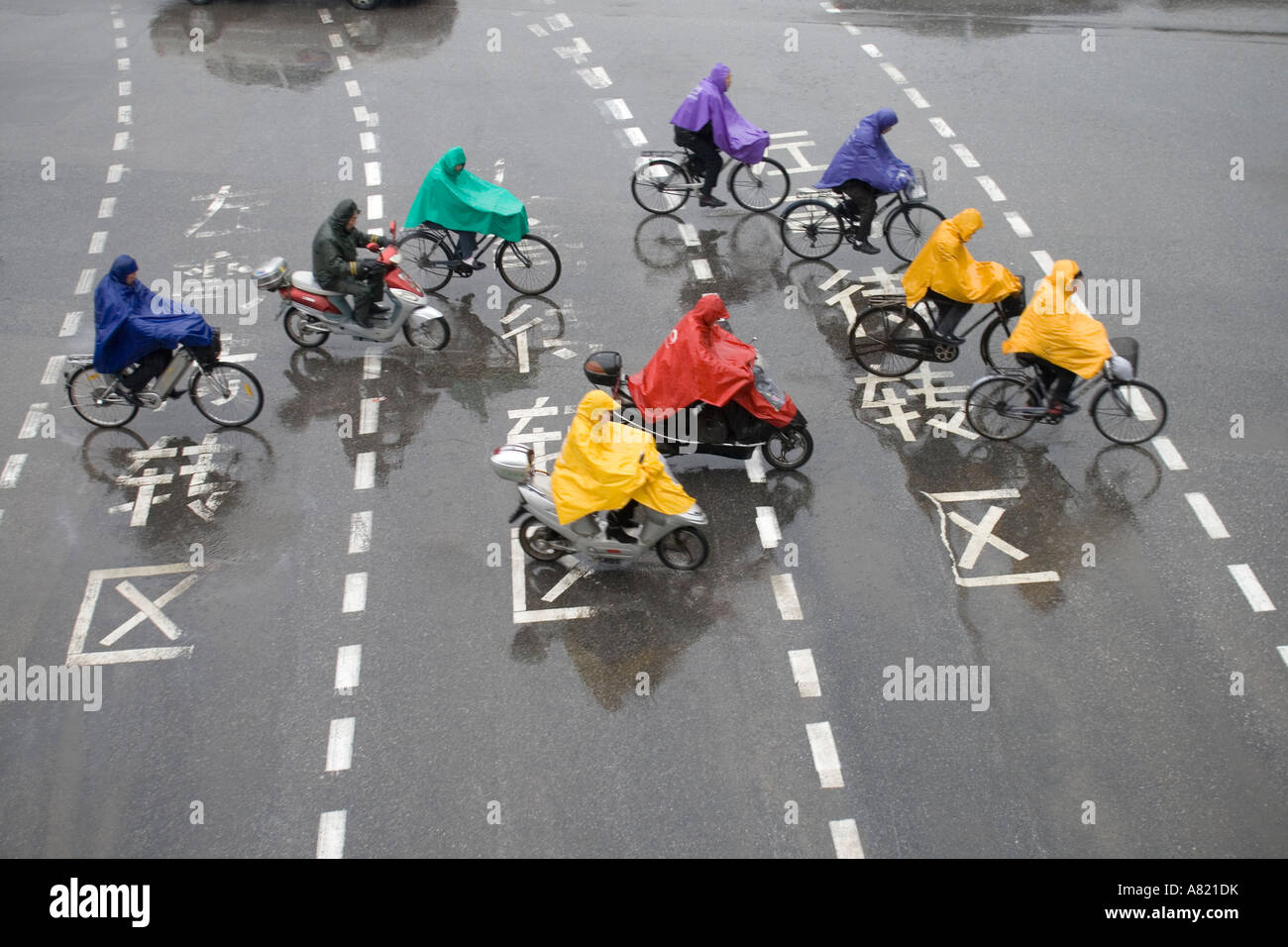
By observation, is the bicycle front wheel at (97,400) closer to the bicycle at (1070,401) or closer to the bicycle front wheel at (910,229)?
the bicycle at (1070,401)

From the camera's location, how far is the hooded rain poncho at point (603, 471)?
8.02 metres

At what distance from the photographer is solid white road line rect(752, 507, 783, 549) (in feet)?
29.6

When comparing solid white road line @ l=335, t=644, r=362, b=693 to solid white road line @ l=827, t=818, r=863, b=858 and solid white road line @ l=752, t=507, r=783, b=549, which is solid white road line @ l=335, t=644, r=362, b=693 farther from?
solid white road line @ l=827, t=818, r=863, b=858

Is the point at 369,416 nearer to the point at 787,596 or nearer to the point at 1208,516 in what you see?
the point at 787,596

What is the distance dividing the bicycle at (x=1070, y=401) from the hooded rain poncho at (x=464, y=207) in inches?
212

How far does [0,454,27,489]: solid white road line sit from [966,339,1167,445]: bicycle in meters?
9.45

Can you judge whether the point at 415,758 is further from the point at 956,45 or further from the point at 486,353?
the point at 956,45

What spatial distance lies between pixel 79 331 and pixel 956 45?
14149 mm

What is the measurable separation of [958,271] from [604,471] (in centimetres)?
447

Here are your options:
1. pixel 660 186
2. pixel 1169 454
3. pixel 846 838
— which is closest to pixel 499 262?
pixel 660 186

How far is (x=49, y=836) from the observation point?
707 centimetres

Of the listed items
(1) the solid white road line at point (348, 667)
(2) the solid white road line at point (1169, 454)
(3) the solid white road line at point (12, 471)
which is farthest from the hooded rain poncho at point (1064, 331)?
(3) the solid white road line at point (12, 471)

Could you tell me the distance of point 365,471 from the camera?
9859 millimetres

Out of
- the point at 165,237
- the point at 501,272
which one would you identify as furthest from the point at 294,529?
the point at 165,237
